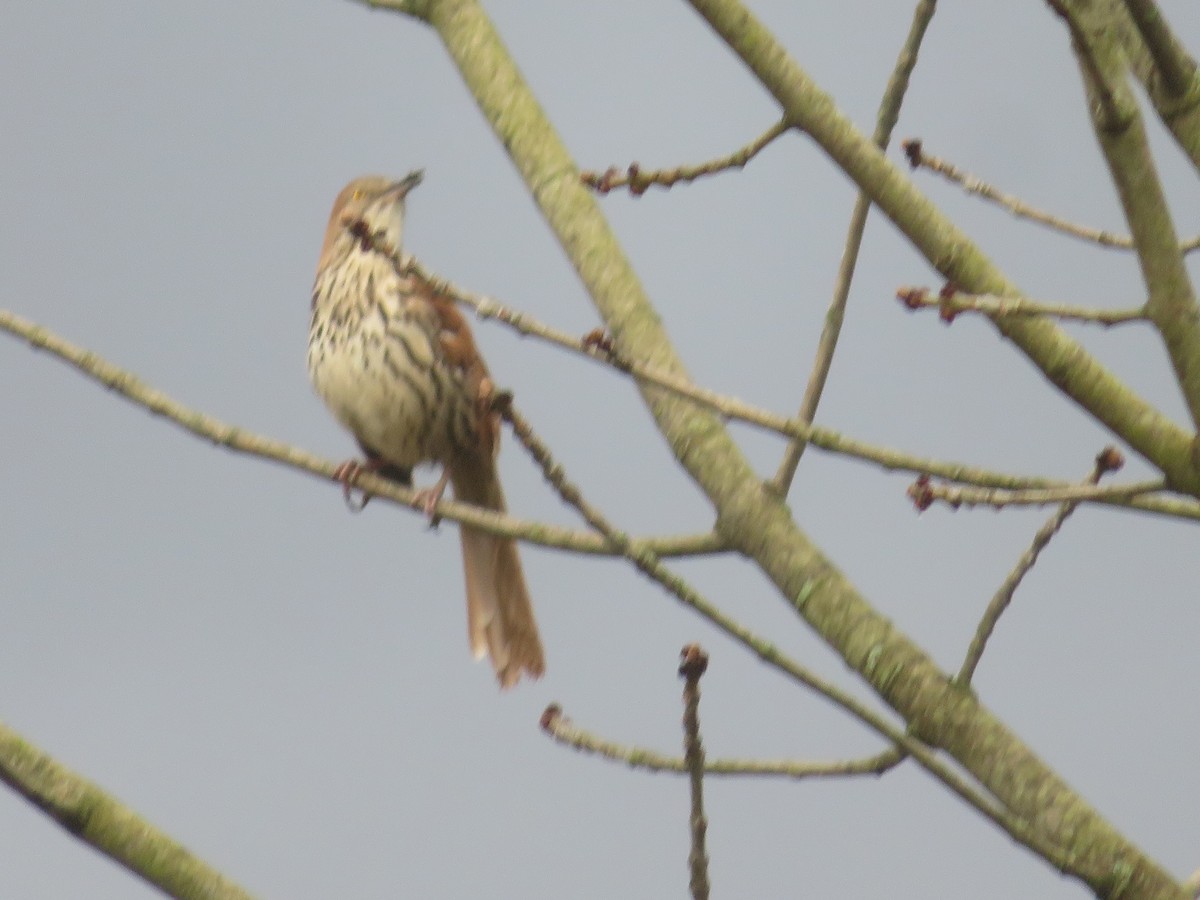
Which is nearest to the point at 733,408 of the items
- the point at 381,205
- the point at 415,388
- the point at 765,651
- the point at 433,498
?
the point at 765,651

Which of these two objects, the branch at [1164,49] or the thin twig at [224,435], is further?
the thin twig at [224,435]

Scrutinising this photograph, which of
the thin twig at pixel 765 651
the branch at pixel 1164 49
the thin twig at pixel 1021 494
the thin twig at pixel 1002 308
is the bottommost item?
the thin twig at pixel 765 651

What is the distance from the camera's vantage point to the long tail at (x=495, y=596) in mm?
4539

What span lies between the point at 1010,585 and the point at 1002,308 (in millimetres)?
513

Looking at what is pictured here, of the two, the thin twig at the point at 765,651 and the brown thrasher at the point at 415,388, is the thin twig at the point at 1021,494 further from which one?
the brown thrasher at the point at 415,388

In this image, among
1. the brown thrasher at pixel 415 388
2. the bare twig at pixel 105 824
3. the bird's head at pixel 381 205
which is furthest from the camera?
the bird's head at pixel 381 205

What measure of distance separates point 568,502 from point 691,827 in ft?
1.61

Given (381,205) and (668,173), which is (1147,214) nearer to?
(668,173)

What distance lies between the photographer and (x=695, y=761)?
6.53ft

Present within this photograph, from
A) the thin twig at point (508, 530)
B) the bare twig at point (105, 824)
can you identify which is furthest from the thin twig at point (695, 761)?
the bare twig at point (105, 824)

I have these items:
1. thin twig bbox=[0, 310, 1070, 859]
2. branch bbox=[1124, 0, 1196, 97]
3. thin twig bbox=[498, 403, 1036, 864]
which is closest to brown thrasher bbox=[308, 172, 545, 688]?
thin twig bbox=[0, 310, 1070, 859]

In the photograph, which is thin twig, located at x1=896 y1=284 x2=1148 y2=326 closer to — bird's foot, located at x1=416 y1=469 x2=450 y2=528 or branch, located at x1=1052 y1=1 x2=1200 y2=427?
branch, located at x1=1052 y1=1 x2=1200 y2=427

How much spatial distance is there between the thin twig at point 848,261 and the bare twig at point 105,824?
1.10m

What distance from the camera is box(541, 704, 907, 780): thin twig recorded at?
7.42 feet
